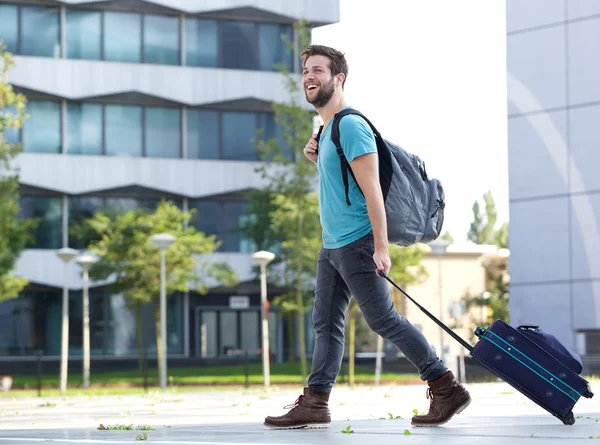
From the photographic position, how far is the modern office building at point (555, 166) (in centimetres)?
2628

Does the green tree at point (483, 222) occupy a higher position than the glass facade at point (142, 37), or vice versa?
the glass facade at point (142, 37)

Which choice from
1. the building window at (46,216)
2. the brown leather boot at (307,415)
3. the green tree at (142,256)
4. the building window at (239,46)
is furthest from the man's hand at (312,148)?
the building window at (239,46)

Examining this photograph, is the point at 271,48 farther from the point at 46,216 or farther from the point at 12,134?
the point at 46,216

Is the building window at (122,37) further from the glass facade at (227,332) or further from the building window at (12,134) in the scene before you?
the glass facade at (227,332)

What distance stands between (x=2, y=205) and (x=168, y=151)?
17707 millimetres

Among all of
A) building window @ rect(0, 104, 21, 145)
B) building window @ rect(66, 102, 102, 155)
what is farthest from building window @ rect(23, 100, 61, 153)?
building window @ rect(66, 102, 102, 155)

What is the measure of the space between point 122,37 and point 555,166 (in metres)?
25.4

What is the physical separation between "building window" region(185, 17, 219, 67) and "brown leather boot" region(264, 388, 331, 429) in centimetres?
4294

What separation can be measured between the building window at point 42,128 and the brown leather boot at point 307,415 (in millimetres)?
41242

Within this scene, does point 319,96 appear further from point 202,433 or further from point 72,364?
point 72,364

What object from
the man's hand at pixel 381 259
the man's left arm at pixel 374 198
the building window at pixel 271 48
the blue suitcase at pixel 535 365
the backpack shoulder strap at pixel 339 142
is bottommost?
the blue suitcase at pixel 535 365

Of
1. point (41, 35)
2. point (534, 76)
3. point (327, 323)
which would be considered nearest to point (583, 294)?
point (534, 76)

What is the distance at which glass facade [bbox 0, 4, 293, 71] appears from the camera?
46.3 metres

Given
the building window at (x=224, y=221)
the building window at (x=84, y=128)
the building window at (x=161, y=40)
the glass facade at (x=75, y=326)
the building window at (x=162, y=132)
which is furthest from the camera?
the building window at (x=224, y=221)
